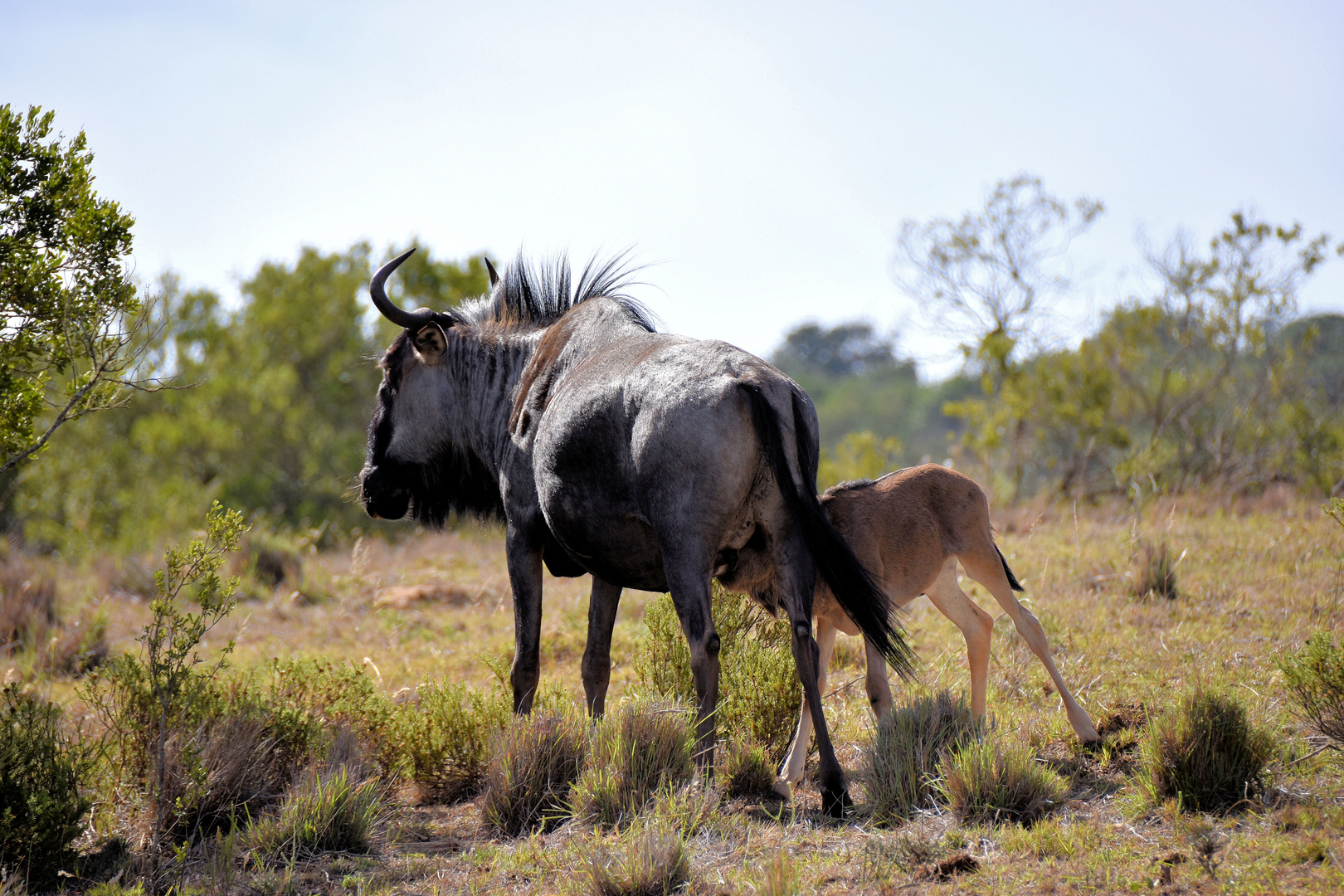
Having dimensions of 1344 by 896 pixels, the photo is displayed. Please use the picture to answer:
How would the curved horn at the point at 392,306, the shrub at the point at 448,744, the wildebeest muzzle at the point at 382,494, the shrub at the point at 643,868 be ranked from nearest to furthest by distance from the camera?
the shrub at the point at 643,868 → the shrub at the point at 448,744 → the curved horn at the point at 392,306 → the wildebeest muzzle at the point at 382,494

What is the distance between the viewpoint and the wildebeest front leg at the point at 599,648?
545 centimetres

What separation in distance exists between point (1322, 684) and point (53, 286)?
6385 millimetres

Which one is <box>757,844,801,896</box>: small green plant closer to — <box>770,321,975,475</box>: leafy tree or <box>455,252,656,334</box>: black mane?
<box>455,252,656,334</box>: black mane

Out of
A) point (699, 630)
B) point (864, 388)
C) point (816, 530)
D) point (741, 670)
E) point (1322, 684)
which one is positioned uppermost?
point (864, 388)

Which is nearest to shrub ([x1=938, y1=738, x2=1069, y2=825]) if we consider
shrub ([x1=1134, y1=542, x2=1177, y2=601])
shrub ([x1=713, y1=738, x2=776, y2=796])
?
shrub ([x1=713, y1=738, x2=776, y2=796])

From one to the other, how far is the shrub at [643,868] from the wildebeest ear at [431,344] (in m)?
3.41

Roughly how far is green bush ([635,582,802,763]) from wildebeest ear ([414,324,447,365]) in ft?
6.87

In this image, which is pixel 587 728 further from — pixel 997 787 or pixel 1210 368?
pixel 1210 368

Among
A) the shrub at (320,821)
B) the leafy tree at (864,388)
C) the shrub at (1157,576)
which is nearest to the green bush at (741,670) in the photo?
the shrub at (320,821)

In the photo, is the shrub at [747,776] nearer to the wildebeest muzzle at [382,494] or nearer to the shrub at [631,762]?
the shrub at [631,762]

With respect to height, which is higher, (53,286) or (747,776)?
(53,286)

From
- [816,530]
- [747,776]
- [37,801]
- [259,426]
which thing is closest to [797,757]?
[747,776]

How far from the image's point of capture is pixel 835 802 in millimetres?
4242

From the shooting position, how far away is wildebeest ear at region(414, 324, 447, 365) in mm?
6000
